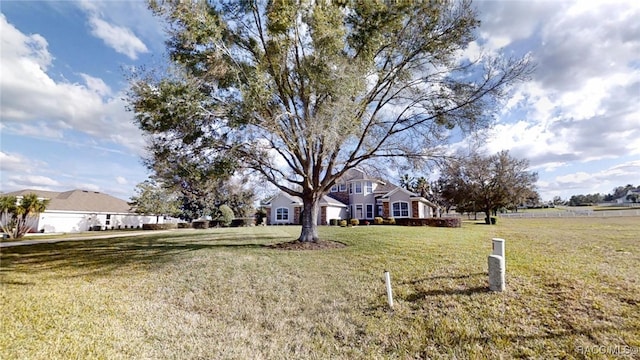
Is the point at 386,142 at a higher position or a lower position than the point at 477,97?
lower

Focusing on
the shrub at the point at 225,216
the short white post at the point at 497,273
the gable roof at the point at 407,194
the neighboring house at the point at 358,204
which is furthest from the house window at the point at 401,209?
the short white post at the point at 497,273

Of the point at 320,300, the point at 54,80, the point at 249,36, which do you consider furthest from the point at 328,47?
the point at 54,80

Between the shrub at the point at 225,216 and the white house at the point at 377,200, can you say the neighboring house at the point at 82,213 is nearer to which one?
the shrub at the point at 225,216

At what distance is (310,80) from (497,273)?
8.22 m

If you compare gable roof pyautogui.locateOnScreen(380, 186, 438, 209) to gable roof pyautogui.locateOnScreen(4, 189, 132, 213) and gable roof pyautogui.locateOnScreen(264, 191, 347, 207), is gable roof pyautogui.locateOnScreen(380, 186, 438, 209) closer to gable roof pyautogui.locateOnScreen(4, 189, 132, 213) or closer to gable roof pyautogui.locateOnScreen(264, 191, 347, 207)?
gable roof pyautogui.locateOnScreen(264, 191, 347, 207)

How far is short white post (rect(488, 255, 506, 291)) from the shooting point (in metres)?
5.27

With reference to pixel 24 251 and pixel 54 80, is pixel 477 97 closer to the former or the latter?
pixel 54 80

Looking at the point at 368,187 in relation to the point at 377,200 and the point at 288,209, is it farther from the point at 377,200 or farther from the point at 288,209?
the point at 288,209

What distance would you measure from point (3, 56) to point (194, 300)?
30.3 feet

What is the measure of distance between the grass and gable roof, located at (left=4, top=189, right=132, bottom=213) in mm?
26061

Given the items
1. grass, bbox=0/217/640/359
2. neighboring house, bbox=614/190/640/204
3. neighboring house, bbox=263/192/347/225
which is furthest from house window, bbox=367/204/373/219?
neighboring house, bbox=614/190/640/204

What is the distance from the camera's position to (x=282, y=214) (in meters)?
32.3

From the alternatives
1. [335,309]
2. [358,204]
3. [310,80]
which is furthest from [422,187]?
[335,309]

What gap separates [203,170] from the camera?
32.4ft
